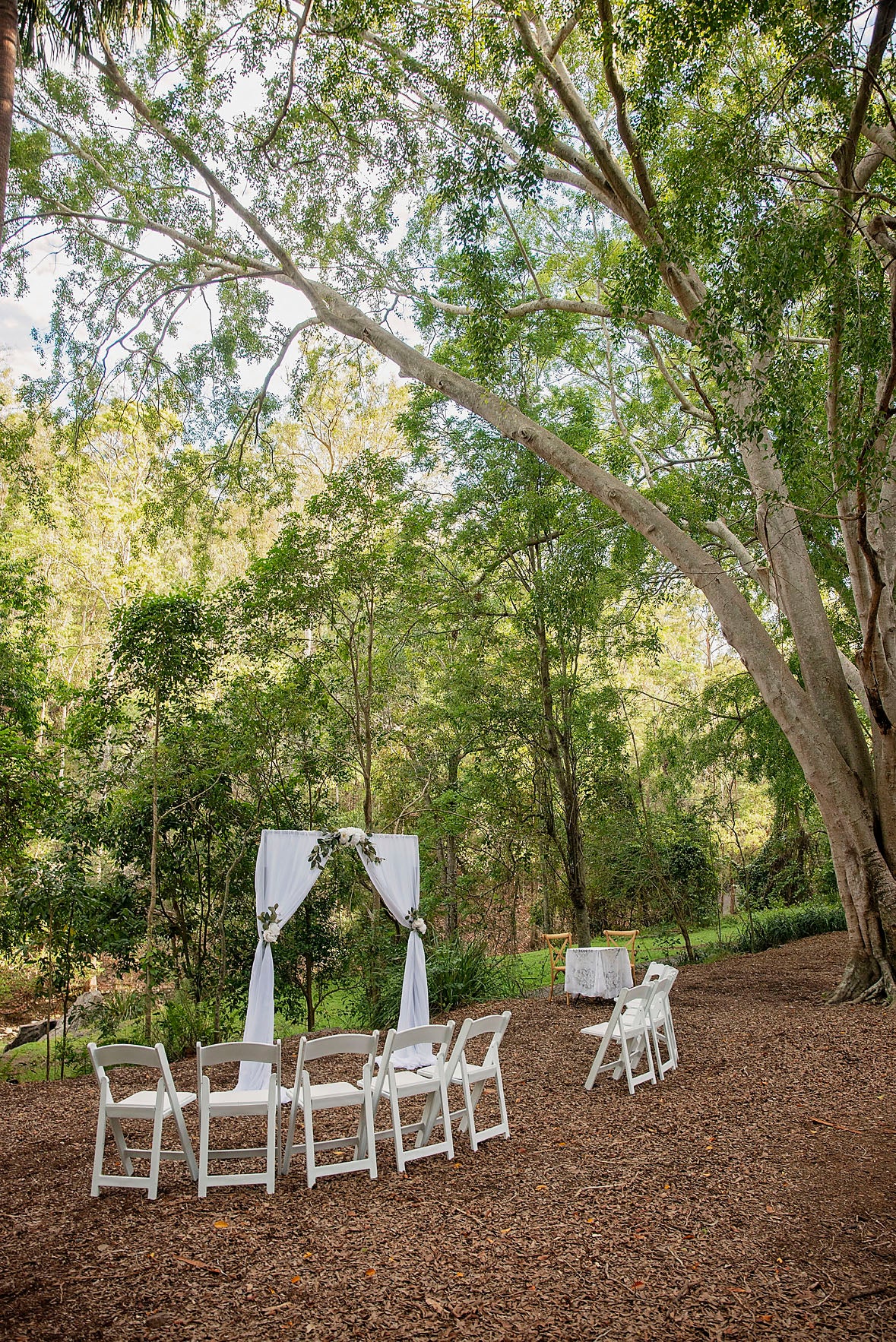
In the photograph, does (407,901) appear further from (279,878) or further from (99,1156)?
(99,1156)

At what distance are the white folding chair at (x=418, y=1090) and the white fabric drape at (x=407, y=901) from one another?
222cm

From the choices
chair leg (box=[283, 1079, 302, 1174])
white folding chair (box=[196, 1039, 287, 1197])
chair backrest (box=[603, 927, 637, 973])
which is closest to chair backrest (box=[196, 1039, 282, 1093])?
white folding chair (box=[196, 1039, 287, 1197])

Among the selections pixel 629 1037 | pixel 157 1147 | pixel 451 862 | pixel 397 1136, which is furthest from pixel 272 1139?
pixel 451 862

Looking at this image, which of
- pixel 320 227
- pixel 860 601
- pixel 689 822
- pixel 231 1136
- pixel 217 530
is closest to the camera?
pixel 231 1136

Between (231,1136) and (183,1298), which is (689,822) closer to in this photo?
(231,1136)

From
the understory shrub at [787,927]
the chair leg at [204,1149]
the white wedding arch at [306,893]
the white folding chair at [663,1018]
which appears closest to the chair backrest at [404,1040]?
the chair leg at [204,1149]

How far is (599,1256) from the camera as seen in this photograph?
3.10m

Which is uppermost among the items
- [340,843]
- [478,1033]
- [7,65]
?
[7,65]

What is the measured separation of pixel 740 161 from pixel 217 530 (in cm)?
767

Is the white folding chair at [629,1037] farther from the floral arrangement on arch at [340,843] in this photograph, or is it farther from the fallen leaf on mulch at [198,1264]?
the fallen leaf on mulch at [198,1264]

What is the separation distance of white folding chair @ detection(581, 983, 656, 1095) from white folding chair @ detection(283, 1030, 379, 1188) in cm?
165

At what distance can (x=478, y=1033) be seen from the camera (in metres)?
4.60

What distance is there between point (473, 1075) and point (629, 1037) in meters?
1.42

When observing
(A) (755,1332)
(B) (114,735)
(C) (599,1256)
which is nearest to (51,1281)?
(C) (599,1256)
